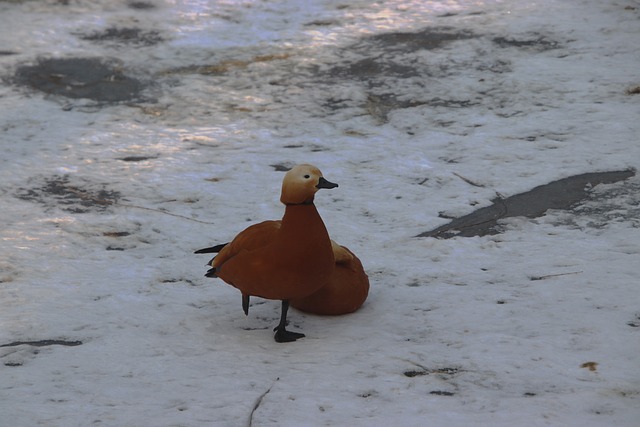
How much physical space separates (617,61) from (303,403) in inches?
176


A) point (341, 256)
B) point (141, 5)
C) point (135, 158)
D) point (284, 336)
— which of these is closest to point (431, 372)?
point (284, 336)

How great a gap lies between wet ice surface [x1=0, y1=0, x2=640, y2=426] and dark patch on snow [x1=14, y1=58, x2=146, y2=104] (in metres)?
0.04

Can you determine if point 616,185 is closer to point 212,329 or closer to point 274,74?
point 212,329

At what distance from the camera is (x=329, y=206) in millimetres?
4688

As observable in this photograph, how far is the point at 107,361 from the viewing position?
126 inches

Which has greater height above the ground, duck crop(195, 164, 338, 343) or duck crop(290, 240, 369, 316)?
duck crop(195, 164, 338, 343)

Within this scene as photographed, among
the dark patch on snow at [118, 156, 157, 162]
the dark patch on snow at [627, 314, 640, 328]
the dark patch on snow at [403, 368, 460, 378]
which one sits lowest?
the dark patch on snow at [403, 368, 460, 378]

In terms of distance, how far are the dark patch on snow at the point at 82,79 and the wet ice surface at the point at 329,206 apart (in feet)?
0.13

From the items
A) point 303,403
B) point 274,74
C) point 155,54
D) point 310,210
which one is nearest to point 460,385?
point 303,403

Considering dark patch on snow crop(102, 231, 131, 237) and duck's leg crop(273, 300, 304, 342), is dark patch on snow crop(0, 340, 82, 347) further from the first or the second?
dark patch on snow crop(102, 231, 131, 237)

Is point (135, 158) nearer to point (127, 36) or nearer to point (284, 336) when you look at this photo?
point (284, 336)

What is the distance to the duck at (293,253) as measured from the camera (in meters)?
3.26

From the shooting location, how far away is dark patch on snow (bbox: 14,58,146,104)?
6289 mm

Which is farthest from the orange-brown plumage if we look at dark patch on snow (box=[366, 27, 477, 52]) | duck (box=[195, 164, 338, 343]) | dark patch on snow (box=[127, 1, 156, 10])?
dark patch on snow (box=[127, 1, 156, 10])
